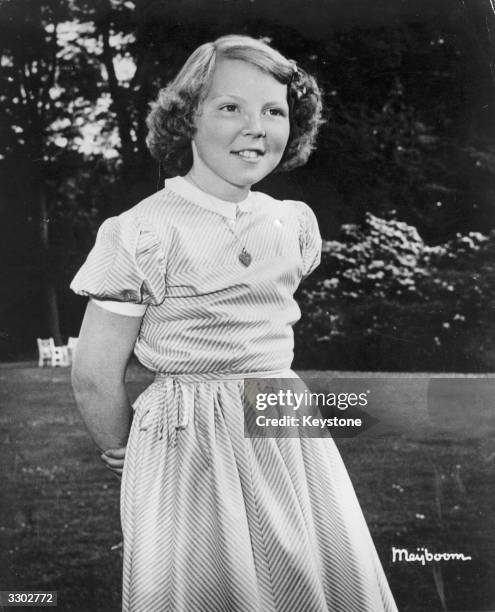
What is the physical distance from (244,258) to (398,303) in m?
0.81

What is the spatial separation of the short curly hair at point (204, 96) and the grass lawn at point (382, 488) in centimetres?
58

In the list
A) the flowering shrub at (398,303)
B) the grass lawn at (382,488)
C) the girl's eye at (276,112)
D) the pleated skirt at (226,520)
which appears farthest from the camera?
the flowering shrub at (398,303)

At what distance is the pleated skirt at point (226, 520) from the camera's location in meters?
1.27

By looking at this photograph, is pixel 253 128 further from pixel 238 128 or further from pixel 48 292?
pixel 48 292

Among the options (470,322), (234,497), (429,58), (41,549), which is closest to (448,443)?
(470,322)

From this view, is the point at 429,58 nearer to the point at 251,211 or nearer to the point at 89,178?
the point at 251,211

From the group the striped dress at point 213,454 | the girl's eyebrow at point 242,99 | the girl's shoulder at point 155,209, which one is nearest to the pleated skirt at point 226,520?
the striped dress at point 213,454

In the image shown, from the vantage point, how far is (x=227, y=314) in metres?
1.31

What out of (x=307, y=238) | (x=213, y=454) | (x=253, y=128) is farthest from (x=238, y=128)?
(x=213, y=454)

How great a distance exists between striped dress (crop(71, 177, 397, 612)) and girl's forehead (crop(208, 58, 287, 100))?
0.64ft

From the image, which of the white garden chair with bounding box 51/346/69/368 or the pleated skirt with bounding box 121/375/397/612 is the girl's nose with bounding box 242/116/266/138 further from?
the white garden chair with bounding box 51/346/69/368

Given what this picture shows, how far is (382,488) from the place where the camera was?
2.02 metres

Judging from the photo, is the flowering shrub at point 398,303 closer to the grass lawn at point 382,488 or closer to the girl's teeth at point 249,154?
the grass lawn at point 382,488
